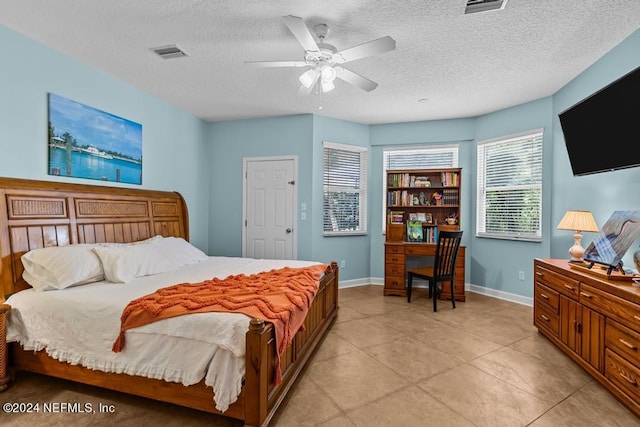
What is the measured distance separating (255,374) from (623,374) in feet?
7.68

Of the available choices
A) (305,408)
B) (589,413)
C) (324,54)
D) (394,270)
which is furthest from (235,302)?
(394,270)

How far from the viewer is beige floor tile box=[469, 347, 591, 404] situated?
2156mm

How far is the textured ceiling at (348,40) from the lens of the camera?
2.19 m

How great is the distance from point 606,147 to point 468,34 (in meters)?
1.51

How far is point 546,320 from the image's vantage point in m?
2.97

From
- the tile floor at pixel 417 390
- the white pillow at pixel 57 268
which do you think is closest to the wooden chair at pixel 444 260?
the tile floor at pixel 417 390

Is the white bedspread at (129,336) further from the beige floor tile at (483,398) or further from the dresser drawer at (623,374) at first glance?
the dresser drawer at (623,374)

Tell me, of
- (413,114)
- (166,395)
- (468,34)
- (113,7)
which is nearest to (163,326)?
(166,395)

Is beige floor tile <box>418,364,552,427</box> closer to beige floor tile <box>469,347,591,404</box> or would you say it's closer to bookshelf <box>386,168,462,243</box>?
beige floor tile <box>469,347,591,404</box>

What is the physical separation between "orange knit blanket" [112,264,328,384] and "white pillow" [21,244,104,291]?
0.72m

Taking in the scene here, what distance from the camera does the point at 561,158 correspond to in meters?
3.62

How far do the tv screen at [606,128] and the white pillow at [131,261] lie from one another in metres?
4.09

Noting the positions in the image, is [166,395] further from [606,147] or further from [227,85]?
[606,147]

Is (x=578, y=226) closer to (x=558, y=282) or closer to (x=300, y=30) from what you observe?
(x=558, y=282)
